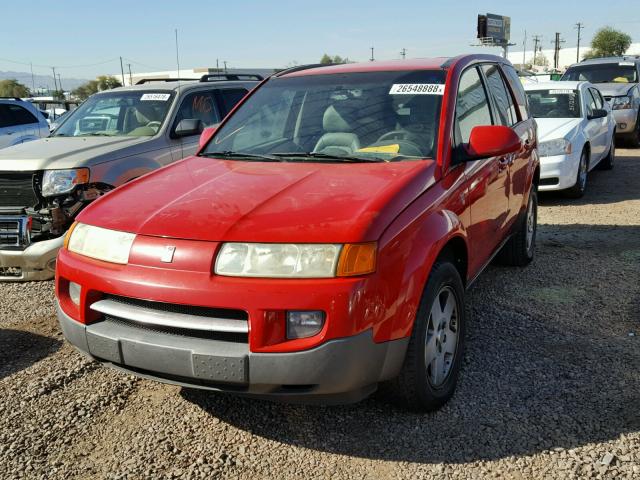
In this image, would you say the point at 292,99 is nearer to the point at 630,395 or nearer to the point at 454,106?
the point at 454,106

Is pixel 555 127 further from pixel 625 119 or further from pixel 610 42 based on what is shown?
pixel 610 42

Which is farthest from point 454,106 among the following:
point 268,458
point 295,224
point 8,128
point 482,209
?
point 8,128

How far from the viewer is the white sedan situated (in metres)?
8.20

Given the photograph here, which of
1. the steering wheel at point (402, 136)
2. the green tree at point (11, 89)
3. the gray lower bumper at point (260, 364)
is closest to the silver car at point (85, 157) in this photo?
the gray lower bumper at point (260, 364)

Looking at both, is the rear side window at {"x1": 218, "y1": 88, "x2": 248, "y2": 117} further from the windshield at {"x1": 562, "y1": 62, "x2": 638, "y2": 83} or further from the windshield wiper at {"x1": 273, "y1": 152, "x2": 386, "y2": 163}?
the windshield at {"x1": 562, "y1": 62, "x2": 638, "y2": 83}

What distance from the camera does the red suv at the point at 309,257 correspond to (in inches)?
96.7

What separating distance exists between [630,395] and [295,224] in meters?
2.02

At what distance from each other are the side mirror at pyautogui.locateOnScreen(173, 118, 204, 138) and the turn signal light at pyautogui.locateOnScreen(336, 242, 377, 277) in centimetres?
402

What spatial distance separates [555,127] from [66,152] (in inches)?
255

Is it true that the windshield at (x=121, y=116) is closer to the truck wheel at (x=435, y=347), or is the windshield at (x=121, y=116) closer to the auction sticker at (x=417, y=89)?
the auction sticker at (x=417, y=89)

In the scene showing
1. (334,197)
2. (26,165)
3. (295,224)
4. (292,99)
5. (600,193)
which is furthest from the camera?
(600,193)

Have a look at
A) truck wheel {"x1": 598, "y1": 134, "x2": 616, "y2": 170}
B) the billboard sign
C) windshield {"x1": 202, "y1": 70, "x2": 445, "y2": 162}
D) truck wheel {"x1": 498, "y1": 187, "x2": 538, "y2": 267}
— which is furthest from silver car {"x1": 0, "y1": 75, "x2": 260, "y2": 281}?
the billboard sign

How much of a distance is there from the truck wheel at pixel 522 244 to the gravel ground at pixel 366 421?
1.04 meters

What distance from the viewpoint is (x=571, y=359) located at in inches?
143
